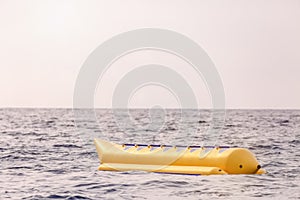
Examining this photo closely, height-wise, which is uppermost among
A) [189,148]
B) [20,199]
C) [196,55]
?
[196,55]

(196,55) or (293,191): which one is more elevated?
(196,55)

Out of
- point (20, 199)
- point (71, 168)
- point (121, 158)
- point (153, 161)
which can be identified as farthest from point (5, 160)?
point (20, 199)

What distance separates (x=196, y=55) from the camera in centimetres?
1903

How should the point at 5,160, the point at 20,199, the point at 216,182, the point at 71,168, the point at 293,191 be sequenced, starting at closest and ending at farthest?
the point at 20,199, the point at 293,191, the point at 216,182, the point at 71,168, the point at 5,160

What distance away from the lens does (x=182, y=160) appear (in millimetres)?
16766

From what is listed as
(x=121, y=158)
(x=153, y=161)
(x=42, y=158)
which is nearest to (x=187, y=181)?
(x=153, y=161)

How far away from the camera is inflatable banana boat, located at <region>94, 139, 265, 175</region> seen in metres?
16.2

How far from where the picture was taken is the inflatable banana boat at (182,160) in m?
16.2

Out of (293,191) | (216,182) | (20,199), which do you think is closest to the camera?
(20,199)

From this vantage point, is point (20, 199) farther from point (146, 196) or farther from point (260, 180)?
point (260, 180)

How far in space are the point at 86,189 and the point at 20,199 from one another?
210 cm

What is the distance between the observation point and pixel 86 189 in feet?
46.5

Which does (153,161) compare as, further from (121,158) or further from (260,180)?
(260,180)

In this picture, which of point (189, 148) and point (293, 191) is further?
point (189, 148)
